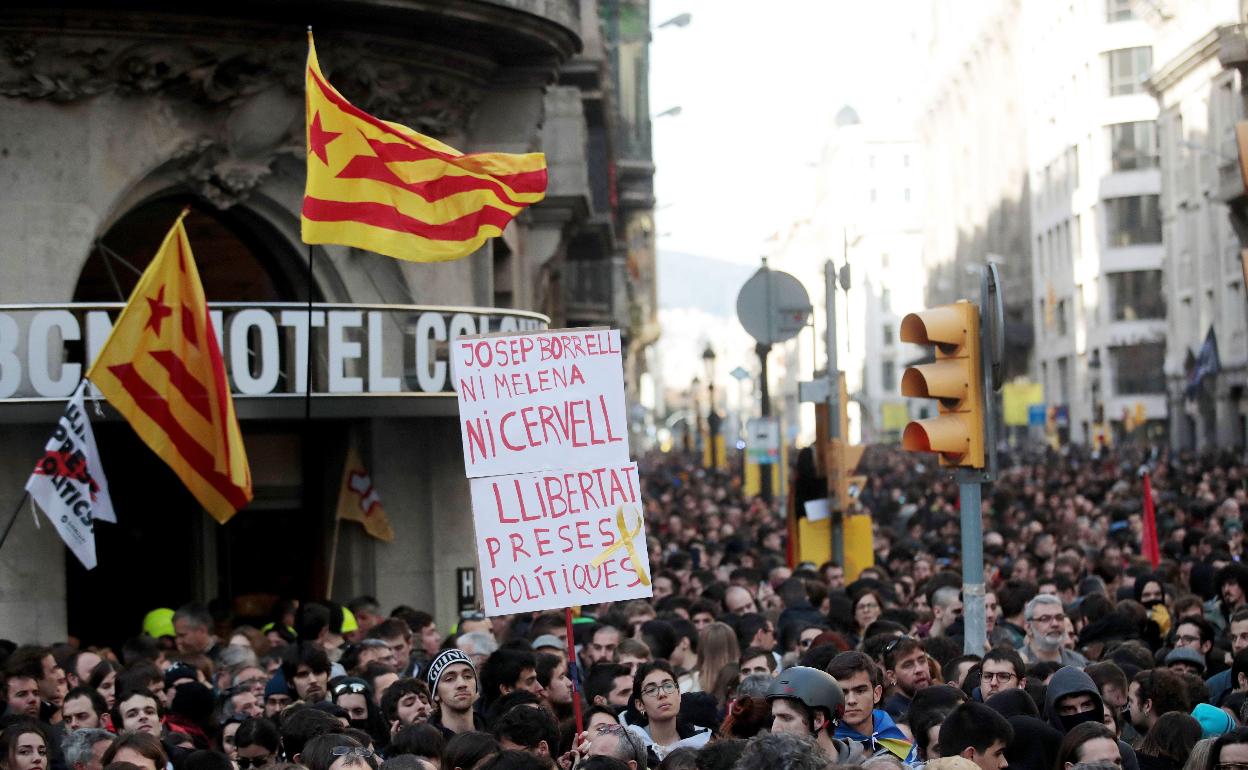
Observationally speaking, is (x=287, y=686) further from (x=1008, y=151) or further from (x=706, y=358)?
(x=1008, y=151)

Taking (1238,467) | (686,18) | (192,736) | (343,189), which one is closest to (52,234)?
(343,189)

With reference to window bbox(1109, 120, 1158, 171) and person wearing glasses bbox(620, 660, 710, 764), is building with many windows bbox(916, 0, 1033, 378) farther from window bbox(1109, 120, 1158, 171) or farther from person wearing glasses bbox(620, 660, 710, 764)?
person wearing glasses bbox(620, 660, 710, 764)

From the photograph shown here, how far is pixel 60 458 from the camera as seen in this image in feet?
52.0

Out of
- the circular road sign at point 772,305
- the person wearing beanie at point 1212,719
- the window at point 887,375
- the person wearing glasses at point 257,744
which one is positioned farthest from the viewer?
the window at point 887,375

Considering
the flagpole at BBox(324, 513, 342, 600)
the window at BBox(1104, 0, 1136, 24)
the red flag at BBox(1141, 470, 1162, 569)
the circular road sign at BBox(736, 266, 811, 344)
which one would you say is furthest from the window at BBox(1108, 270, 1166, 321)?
the circular road sign at BBox(736, 266, 811, 344)

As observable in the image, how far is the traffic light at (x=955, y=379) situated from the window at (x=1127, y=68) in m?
72.1

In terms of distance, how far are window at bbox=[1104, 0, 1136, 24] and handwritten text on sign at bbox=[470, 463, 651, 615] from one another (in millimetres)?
73303

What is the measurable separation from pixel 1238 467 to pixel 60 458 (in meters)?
28.9

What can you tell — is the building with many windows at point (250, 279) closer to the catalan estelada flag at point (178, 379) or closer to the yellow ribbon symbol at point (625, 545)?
the catalan estelada flag at point (178, 379)

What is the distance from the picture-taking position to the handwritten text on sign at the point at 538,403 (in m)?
9.75

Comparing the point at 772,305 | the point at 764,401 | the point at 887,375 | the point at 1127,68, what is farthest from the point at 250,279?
the point at 887,375

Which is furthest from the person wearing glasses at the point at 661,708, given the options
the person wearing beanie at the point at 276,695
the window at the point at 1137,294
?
the window at the point at 1137,294

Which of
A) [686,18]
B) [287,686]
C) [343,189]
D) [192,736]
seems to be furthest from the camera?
[686,18]

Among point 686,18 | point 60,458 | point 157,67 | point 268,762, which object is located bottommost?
point 268,762
